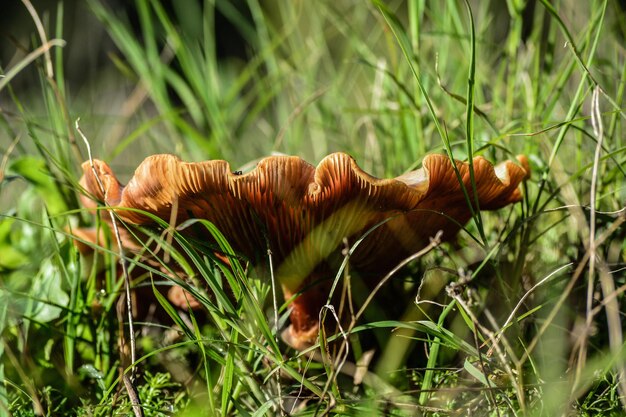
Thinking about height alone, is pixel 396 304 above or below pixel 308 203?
below

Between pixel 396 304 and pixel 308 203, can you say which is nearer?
pixel 308 203

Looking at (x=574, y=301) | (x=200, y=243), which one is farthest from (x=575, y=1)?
(x=200, y=243)

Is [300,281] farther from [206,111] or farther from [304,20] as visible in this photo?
[304,20]

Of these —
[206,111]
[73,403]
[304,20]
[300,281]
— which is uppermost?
[304,20]

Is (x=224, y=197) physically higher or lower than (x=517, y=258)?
higher

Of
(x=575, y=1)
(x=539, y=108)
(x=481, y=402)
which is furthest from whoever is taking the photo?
(x=575, y=1)

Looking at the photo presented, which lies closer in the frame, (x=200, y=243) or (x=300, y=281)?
(x=200, y=243)

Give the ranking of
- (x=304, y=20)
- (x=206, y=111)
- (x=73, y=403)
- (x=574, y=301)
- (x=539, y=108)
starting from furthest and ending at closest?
(x=304, y=20) < (x=206, y=111) < (x=539, y=108) < (x=574, y=301) < (x=73, y=403)

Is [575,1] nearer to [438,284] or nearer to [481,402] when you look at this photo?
[438,284]
